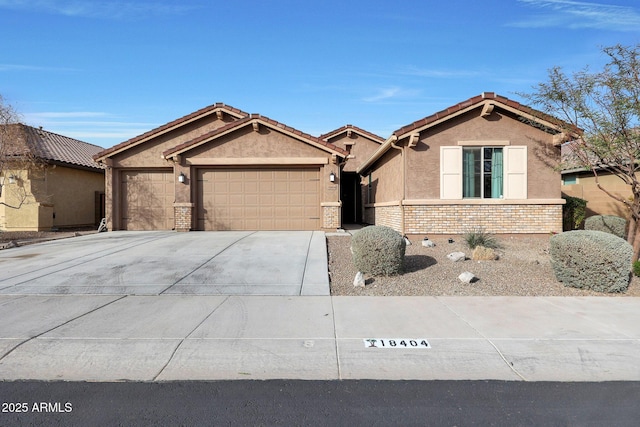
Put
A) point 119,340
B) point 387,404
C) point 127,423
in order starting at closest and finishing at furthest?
1. point 127,423
2. point 387,404
3. point 119,340

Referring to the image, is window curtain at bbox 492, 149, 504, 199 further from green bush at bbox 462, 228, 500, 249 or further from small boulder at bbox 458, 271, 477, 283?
small boulder at bbox 458, 271, 477, 283

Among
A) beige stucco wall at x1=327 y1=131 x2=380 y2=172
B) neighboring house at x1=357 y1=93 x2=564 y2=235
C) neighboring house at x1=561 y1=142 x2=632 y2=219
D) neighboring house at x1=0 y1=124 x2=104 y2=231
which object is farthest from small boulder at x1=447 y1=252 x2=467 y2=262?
neighboring house at x1=0 y1=124 x2=104 y2=231

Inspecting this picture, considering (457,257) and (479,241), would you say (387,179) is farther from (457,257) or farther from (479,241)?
(457,257)

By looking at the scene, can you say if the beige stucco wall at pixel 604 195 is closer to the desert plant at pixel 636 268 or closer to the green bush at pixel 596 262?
the desert plant at pixel 636 268

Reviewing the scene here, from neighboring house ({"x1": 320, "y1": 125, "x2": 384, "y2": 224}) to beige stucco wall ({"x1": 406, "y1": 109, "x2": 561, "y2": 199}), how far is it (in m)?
9.40

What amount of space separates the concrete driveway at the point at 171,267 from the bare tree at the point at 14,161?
4.87 m

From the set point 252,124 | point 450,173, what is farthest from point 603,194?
point 252,124

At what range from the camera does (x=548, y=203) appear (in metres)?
13.4

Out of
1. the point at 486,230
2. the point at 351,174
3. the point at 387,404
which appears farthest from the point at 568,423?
the point at 351,174

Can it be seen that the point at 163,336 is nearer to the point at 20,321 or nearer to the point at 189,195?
the point at 20,321

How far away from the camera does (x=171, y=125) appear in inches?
696

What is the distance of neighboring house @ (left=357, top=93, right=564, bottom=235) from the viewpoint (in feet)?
44.0

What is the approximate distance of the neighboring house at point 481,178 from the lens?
1341cm

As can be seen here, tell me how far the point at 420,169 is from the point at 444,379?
10.1m
